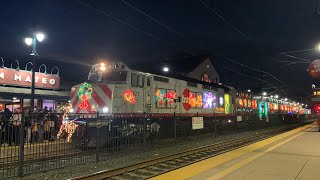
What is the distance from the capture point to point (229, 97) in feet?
88.9

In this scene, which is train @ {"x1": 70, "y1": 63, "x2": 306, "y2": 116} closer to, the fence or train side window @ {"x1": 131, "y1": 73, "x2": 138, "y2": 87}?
train side window @ {"x1": 131, "y1": 73, "x2": 138, "y2": 87}

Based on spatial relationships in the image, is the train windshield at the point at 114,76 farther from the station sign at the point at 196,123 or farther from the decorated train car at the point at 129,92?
the station sign at the point at 196,123

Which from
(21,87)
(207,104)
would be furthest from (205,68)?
(21,87)

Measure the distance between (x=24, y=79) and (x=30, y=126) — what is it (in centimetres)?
1273

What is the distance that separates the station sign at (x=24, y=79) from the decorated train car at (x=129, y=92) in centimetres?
659

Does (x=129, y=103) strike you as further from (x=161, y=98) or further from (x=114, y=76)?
(x=161, y=98)

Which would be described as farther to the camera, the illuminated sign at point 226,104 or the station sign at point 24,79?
the illuminated sign at point 226,104

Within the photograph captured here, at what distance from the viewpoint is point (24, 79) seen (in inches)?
826

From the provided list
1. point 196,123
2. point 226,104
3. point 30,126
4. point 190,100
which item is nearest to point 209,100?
point 190,100

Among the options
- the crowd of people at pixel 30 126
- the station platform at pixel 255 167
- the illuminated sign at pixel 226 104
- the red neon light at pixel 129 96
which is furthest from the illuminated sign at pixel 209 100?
the crowd of people at pixel 30 126

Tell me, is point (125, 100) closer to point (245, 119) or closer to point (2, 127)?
point (2, 127)

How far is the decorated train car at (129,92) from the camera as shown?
1428 centimetres

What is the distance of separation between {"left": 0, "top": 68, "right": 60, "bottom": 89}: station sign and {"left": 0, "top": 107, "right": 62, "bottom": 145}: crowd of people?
36.1 feet

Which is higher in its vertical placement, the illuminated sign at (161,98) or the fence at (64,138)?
the illuminated sign at (161,98)
